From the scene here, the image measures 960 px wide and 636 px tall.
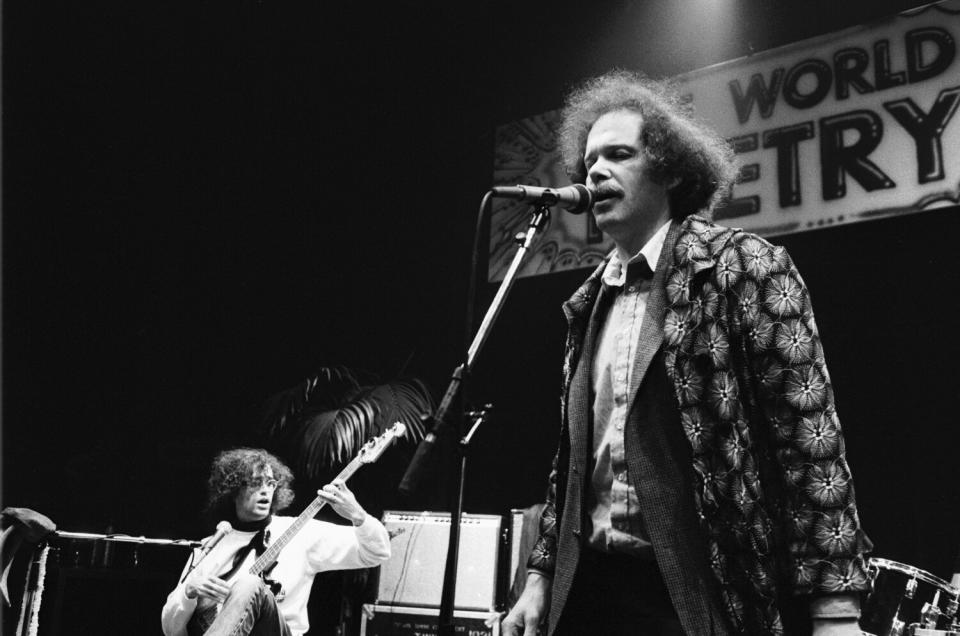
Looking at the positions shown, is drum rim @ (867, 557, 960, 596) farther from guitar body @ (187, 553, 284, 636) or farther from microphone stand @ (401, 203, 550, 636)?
guitar body @ (187, 553, 284, 636)

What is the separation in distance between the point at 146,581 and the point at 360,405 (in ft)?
4.92

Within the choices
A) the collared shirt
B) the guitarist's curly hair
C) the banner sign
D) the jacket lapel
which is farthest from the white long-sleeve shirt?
the jacket lapel

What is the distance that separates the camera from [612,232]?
1741 mm

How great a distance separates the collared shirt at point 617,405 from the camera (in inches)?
55.4

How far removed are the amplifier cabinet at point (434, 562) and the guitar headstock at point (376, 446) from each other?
1.85ft

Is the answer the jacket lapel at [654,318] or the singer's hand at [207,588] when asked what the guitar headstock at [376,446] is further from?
the jacket lapel at [654,318]

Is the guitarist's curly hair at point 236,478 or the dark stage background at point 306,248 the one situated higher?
the dark stage background at point 306,248

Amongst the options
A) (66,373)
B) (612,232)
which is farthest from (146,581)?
(612,232)

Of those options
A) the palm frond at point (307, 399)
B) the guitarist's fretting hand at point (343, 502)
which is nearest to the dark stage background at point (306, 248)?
the palm frond at point (307, 399)

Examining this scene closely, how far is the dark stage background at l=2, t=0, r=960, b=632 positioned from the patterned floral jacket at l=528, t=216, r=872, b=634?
3.22 m

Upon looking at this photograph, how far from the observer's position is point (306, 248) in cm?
590

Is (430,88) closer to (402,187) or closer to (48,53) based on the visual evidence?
(402,187)

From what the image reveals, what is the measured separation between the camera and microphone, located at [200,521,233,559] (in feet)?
13.9

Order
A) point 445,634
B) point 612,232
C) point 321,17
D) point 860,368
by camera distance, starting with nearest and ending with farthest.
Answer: point 445,634
point 612,232
point 860,368
point 321,17
